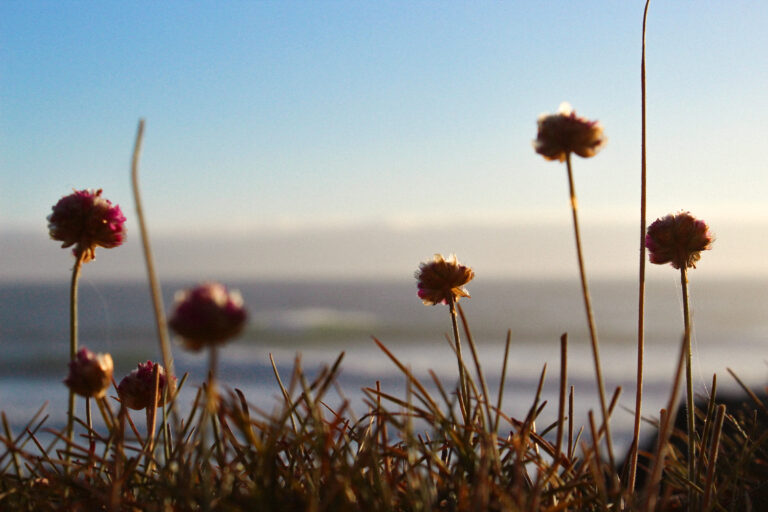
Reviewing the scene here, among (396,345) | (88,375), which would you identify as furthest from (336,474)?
(396,345)

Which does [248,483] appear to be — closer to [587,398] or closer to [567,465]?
[567,465]

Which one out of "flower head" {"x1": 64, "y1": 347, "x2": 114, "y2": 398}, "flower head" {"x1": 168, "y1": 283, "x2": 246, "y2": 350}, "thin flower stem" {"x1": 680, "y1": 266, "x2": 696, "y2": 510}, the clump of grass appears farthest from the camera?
"thin flower stem" {"x1": 680, "y1": 266, "x2": 696, "y2": 510}

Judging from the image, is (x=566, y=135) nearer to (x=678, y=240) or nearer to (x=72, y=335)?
(x=678, y=240)

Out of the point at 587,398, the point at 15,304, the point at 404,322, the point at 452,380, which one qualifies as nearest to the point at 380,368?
the point at 452,380

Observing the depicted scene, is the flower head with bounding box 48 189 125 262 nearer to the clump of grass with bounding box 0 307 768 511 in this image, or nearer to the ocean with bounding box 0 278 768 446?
the clump of grass with bounding box 0 307 768 511

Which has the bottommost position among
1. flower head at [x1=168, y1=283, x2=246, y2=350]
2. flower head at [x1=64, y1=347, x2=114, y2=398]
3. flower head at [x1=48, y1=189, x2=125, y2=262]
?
flower head at [x1=64, y1=347, x2=114, y2=398]

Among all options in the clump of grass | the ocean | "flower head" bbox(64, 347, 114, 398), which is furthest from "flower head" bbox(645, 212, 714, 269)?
the ocean
